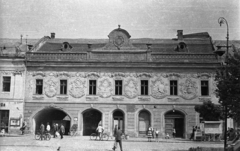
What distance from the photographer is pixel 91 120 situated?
38.1 metres

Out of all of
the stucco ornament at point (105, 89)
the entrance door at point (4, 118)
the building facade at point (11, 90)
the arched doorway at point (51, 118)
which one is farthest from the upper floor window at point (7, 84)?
the stucco ornament at point (105, 89)

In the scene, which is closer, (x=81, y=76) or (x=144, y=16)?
(x=144, y=16)

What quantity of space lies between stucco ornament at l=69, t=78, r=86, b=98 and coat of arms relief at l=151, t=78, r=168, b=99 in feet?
21.8

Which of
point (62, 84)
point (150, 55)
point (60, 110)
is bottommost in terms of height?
point (60, 110)

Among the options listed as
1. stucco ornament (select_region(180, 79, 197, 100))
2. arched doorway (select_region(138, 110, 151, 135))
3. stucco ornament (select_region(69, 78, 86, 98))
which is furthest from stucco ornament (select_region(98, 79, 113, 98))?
stucco ornament (select_region(180, 79, 197, 100))

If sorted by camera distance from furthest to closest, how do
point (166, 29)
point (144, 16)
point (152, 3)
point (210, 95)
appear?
point (210, 95)
point (166, 29)
point (144, 16)
point (152, 3)

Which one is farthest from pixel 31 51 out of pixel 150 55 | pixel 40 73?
pixel 150 55

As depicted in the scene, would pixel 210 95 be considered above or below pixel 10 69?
below

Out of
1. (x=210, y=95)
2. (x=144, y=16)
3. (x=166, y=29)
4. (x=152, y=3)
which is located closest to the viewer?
(x=152, y=3)

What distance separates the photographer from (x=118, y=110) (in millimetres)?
37438

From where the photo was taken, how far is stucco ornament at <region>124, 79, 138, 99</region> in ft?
123

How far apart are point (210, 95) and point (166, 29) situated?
9136mm

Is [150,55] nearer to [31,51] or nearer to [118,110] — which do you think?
[118,110]

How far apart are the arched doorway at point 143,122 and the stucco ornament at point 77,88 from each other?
234 inches
